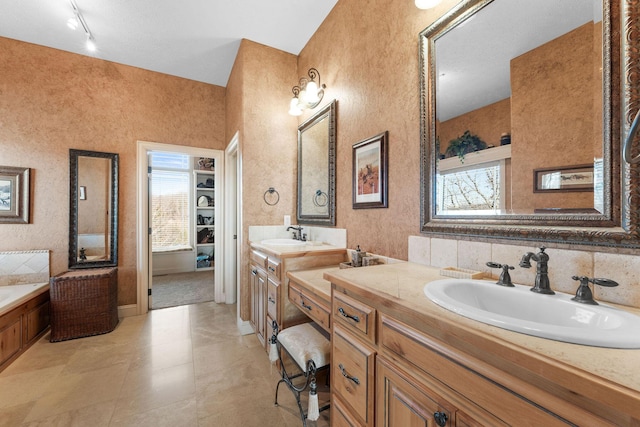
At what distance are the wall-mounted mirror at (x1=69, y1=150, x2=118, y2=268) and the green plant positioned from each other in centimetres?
357

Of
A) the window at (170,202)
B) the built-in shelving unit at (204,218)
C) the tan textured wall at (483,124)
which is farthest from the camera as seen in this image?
the built-in shelving unit at (204,218)

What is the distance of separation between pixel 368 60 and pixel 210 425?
2614 mm

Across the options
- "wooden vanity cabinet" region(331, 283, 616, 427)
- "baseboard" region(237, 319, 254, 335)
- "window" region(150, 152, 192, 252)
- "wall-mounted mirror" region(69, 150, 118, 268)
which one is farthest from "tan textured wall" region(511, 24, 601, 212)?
"window" region(150, 152, 192, 252)

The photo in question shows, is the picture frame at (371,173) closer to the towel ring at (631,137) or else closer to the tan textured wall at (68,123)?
the towel ring at (631,137)

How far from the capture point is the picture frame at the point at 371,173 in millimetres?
1749

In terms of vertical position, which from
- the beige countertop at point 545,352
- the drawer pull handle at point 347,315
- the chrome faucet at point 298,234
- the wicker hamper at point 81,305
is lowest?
the wicker hamper at point 81,305

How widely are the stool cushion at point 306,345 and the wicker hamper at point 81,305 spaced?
2221mm

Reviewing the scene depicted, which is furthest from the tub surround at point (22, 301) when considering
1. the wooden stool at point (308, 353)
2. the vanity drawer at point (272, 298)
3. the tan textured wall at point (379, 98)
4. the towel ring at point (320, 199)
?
the tan textured wall at point (379, 98)

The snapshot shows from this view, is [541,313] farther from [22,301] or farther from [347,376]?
[22,301]

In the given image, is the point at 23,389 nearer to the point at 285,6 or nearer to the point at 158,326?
the point at 158,326

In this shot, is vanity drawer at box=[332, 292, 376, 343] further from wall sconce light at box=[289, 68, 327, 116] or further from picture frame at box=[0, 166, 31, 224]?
picture frame at box=[0, 166, 31, 224]

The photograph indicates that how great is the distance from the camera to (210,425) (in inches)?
59.6

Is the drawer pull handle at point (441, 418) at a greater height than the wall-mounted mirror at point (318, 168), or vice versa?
the wall-mounted mirror at point (318, 168)

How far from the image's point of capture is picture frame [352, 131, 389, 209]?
1.75 metres
